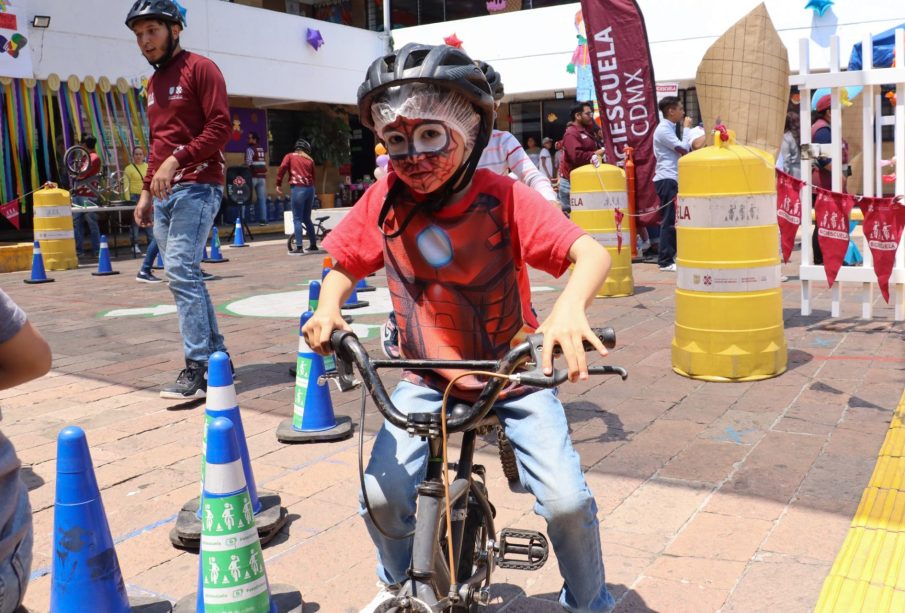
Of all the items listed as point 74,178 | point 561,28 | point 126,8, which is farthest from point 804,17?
point 74,178

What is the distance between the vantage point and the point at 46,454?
450 centimetres

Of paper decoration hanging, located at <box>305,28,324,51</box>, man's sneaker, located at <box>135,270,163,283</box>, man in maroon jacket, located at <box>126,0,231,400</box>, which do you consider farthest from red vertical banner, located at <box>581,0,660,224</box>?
paper decoration hanging, located at <box>305,28,324,51</box>

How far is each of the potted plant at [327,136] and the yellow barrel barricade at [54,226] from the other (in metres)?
11.2

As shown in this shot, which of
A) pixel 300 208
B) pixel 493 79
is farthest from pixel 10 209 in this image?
pixel 493 79

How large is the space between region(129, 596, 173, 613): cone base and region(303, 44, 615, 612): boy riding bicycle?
83cm

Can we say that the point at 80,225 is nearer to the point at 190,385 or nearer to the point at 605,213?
the point at 605,213

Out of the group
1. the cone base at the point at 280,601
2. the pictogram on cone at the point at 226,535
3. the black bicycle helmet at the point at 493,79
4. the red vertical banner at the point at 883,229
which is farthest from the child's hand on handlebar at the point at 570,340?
the red vertical banner at the point at 883,229

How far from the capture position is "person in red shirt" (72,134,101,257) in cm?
1524

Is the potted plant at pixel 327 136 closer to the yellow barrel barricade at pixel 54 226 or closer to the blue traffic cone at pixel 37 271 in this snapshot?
the yellow barrel barricade at pixel 54 226

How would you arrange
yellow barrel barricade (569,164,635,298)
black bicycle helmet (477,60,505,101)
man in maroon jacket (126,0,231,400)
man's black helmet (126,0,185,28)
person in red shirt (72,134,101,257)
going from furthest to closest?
1. person in red shirt (72,134,101,257)
2. yellow barrel barricade (569,164,635,298)
3. man in maroon jacket (126,0,231,400)
4. man's black helmet (126,0,185,28)
5. black bicycle helmet (477,60,505,101)

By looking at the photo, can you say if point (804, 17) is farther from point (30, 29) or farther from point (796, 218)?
point (30, 29)

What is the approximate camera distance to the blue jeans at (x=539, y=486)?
7.23 ft

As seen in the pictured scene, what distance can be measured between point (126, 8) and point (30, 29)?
7.58 feet

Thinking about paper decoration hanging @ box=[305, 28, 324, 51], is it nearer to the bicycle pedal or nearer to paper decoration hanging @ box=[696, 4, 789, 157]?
paper decoration hanging @ box=[696, 4, 789, 157]
